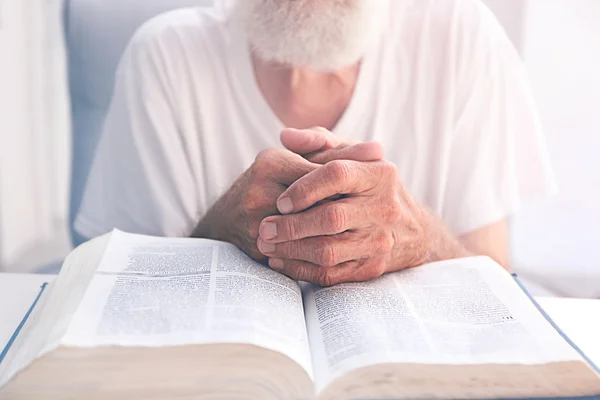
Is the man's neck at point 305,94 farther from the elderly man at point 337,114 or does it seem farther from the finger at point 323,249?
the finger at point 323,249

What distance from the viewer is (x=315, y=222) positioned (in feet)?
1.90

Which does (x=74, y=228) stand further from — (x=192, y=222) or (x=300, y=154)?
(x=300, y=154)

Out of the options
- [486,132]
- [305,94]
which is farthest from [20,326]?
[486,132]

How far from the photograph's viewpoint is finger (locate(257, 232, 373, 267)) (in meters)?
0.58

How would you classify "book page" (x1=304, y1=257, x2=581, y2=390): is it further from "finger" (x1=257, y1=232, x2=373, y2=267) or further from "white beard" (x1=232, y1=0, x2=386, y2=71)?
"white beard" (x1=232, y1=0, x2=386, y2=71)

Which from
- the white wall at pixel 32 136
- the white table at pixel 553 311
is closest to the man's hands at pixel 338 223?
the white table at pixel 553 311

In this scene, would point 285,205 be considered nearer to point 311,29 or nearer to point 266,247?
point 266,247

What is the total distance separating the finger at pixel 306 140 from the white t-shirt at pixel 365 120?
33 centimetres

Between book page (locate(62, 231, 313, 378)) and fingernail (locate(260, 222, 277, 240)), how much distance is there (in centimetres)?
3

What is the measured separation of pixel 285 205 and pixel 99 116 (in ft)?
2.41

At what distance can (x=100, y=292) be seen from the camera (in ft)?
1.61

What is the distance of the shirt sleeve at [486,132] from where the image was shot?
1.01 m

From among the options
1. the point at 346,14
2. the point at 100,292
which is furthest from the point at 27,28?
the point at 100,292

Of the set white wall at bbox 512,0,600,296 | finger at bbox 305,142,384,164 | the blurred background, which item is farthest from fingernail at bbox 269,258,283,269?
white wall at bbox 512,0,600,296
